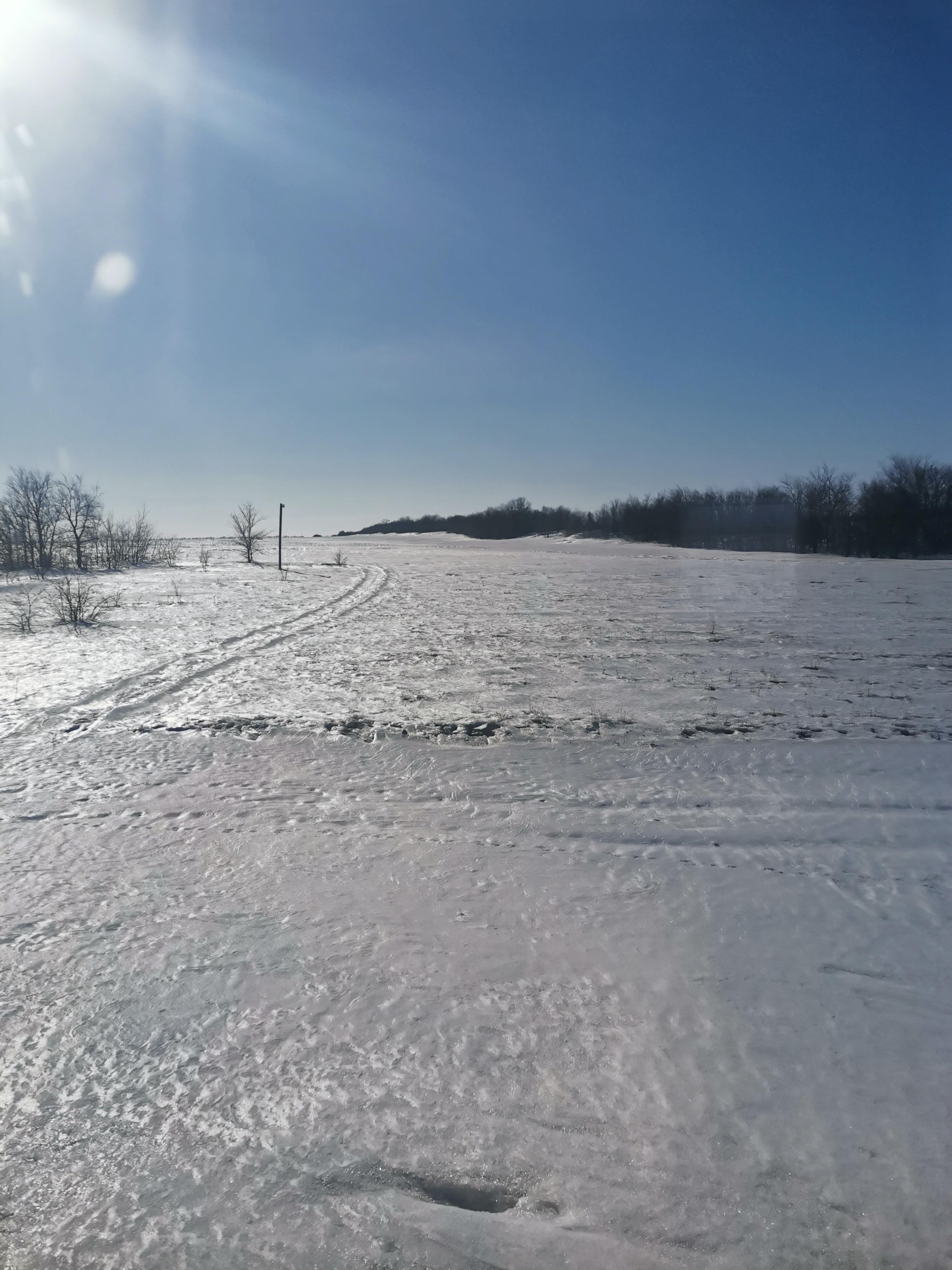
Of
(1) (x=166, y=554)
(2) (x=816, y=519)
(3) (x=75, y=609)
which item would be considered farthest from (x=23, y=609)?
(2) (x=816, y=519)

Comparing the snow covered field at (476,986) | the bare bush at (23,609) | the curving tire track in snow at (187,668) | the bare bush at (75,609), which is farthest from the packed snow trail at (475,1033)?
the bare bush at (75,609)

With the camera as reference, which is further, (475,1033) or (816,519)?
(816,519)

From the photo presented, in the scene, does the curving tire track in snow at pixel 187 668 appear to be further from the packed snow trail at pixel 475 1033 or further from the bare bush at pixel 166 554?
the bare bush at pixel 166 554

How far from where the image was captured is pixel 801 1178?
2.17 metres

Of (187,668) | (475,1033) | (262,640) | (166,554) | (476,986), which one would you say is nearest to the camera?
(475,1033)

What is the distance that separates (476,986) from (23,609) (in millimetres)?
17202

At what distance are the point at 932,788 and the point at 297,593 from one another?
749 inches

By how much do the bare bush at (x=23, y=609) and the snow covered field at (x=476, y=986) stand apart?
7444 millimetres

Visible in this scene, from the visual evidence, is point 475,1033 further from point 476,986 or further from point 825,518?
point 825,518

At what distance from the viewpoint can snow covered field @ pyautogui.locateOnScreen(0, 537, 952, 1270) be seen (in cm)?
206

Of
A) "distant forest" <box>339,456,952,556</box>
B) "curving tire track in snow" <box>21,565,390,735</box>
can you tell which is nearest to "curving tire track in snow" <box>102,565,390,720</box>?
"curving tire track in snow" <box>21,565,390,735</box>

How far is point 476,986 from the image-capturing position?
9.96ft

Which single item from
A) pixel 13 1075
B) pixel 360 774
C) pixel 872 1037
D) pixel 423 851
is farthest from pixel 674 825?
pixel 13 1075

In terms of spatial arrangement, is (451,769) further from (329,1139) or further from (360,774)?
(329,1139)
